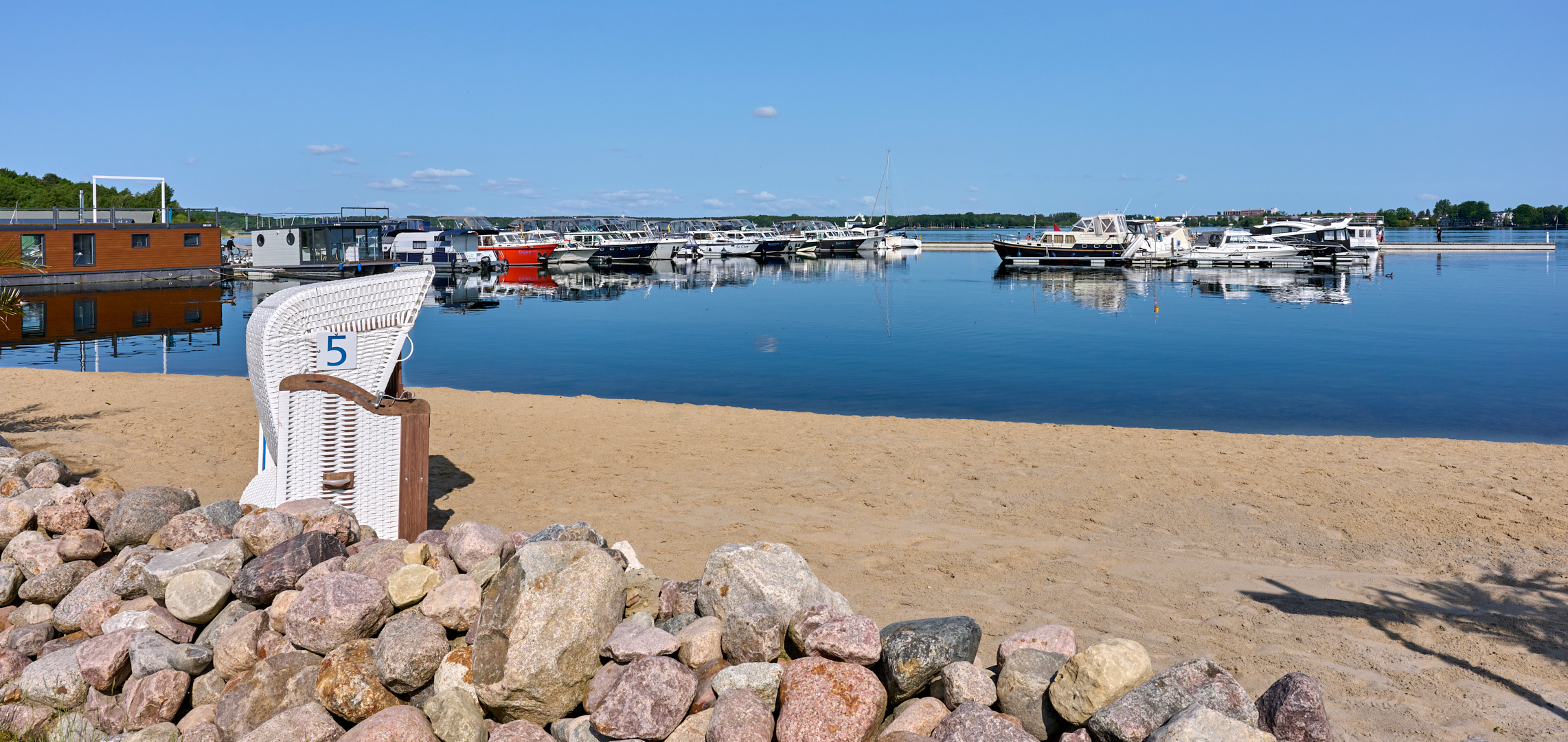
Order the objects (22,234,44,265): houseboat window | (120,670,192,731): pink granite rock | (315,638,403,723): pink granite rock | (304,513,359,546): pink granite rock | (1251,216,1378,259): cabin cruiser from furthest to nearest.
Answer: (1251,216,1378,259): cabin cruiser, (22,234,44,265): houseboat window, (304,513,359,546): pink granite rock, (120,670,192,731): pink granite rock, (315,638,403,723): pink granite rock

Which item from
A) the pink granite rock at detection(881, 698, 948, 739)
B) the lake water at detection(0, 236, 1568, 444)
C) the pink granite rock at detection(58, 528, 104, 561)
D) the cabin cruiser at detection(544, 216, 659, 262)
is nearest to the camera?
the pink granite rock at detection(881, 698, 948, 739)

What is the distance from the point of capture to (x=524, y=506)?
8.10 m

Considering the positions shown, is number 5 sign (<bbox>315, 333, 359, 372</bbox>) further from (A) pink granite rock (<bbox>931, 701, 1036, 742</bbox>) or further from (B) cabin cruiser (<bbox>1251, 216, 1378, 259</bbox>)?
(B) cabin cruiser (<bbox>1251, 216, 1378, 259</bbox>)

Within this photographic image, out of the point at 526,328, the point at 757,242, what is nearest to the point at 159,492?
the point at 526,328

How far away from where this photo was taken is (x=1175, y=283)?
2012 inches

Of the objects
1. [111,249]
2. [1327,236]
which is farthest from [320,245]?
[1327,236]

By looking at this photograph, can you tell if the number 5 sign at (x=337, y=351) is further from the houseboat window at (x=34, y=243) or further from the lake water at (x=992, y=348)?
the houseboat window at (x=34, y=243)

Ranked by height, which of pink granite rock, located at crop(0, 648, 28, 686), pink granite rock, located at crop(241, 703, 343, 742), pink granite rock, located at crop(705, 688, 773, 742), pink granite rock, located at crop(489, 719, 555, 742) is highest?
pink granite rock, located at crop(705, 688, 773, 742)

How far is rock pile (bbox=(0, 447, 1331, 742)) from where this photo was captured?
3797 millimetres

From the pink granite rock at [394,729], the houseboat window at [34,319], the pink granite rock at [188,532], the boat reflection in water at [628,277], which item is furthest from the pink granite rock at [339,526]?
the boat reflection in water at [628,277]

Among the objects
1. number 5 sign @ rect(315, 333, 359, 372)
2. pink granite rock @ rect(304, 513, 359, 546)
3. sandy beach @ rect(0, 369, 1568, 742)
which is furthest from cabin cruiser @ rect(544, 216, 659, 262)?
pink granite rock @ rect(304, 513, 359, 546)

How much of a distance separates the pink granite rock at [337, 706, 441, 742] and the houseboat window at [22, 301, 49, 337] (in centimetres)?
2604

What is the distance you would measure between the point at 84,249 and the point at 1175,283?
1920 inches

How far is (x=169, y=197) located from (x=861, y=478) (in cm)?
10861
